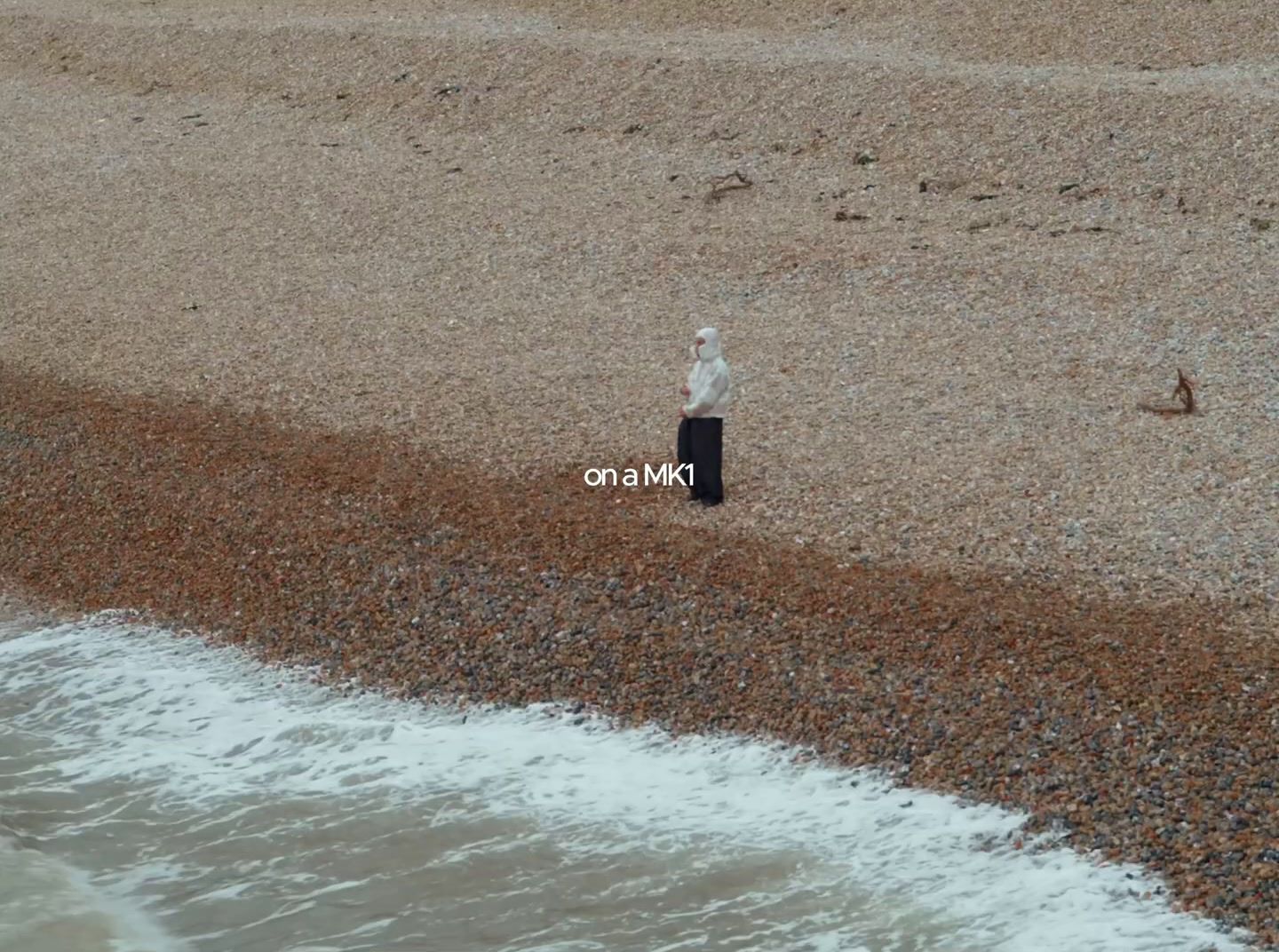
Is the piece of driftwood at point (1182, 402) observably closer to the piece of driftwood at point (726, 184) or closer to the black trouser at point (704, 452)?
the black trouser at point (704, 452)

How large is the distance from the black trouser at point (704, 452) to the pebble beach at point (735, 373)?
16 cm

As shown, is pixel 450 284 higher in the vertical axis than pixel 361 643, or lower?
higher

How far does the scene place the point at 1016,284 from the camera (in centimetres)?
1203

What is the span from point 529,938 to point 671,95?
41.2ft

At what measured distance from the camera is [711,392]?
8438 mm

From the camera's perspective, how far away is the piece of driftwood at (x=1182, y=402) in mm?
9656

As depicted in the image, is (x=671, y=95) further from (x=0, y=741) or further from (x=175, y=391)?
(x=0, y=741)

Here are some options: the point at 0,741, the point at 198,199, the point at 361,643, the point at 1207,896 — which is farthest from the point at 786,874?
the point at 198,199

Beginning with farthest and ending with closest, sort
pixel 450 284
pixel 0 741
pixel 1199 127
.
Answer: pixel 1199 127 < pixel 450 284 < pixel 0 741

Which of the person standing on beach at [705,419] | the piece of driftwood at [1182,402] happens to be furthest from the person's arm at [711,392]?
the piece of driftwood at [1182,402]

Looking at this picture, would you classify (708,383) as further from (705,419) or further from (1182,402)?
(1182,402)

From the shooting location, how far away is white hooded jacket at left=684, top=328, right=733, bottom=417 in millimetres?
8422

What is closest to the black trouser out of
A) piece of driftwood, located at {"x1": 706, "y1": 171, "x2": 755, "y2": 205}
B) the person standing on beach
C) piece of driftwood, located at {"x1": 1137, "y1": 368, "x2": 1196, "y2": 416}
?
the person standing on beach

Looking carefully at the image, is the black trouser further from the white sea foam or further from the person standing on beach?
the white sea foam
